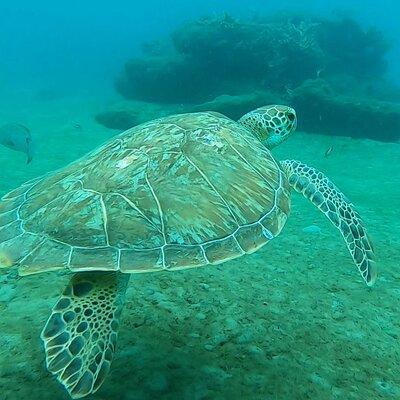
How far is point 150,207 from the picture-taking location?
2.70m

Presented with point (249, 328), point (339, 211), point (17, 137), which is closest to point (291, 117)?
point (339, 211)

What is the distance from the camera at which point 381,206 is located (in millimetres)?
8148

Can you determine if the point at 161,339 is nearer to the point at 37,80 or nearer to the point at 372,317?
the point at 372,317

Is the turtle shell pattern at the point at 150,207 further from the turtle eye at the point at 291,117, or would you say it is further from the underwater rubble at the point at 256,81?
the underwater rubble at the point at 256,81

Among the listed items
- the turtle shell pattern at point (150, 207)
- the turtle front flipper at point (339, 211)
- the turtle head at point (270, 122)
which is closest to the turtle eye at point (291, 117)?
the turtle head at point (270, 122)

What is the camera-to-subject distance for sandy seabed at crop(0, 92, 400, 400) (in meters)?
2.66

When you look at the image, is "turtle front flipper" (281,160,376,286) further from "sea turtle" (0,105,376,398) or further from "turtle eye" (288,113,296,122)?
"turtle eye" (288,113,296,122)

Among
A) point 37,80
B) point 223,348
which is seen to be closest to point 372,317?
point 223,348

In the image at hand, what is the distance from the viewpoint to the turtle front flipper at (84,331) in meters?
2.19

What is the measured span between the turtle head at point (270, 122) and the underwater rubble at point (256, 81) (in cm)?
935

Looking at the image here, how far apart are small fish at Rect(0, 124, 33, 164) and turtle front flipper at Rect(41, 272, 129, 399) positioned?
743 centimetres

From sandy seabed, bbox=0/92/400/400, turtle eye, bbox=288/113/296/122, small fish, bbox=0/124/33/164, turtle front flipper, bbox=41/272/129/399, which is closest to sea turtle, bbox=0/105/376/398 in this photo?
turtle front flipper, bbox=41/272/129/399

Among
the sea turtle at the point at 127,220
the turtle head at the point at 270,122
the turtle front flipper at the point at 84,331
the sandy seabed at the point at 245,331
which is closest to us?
the turtle front flipper at the point at 84,331

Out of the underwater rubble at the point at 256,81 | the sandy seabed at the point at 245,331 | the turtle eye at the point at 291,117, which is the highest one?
the turtle eye at the point at 291,117
